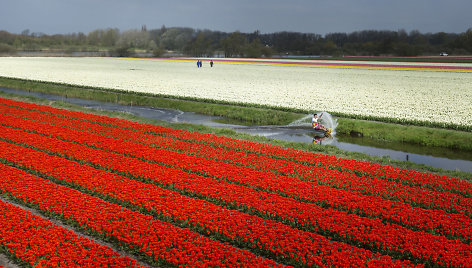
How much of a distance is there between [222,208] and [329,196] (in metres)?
3.29

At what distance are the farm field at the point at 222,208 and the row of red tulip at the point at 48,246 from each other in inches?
1.2

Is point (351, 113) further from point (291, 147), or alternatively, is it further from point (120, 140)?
point (120, 140)

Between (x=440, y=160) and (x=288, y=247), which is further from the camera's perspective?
(x=440, y=160)

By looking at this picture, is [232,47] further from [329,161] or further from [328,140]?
[329,161]

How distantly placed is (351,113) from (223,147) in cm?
1307

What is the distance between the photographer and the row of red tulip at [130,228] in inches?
363

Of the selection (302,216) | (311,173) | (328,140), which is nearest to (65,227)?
(302,216)

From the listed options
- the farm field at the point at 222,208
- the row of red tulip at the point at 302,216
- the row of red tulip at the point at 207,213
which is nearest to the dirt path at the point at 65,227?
the farm field at the point at 222,208

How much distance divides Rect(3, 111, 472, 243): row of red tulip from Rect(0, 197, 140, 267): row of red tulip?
4545 mm

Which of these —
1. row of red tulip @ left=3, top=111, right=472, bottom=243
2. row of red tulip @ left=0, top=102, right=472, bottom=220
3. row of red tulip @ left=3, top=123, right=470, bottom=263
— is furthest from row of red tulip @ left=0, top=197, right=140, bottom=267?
row of red tulip @ left=0, top=102, right=472, bottom=220

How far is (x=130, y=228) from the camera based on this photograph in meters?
10.5

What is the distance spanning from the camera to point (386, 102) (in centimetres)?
3434

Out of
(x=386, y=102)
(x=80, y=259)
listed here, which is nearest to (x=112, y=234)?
(x=80, y=259)

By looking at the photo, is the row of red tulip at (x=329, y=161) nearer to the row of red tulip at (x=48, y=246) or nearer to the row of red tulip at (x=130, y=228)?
the row of red tulip at (x=130, y=228)
